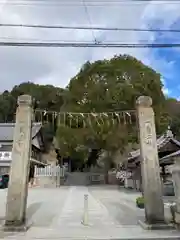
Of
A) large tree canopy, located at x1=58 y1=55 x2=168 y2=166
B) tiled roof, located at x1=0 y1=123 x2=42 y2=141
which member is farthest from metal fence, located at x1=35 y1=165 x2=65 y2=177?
tiled roof, located at x1=0 y1=123 x2=42 y2=141

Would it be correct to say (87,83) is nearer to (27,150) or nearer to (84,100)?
(84,100)

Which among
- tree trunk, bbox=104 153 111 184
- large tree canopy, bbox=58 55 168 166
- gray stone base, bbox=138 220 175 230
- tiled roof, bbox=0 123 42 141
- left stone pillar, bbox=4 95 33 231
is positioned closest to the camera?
gray stone base, bbox=138 220 175 230

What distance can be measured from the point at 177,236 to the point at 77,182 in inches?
1211

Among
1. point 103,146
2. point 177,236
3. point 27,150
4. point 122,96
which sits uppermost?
point 122,96

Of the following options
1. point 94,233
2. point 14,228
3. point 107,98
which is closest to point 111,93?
point 107,98

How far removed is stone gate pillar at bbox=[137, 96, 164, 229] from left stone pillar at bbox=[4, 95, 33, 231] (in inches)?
152

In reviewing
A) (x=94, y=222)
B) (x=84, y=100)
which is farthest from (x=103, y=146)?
(x=94, y=222)

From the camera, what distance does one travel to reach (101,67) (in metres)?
29.9

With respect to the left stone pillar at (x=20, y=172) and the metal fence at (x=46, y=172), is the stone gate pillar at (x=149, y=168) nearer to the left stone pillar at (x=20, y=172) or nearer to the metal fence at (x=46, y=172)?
the left stone pillar at (x=20, y=172)

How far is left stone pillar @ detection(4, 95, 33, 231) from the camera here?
26.3 ft

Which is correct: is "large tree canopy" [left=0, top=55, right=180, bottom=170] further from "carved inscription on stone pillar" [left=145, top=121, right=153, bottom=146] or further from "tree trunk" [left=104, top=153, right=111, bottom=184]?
"carved inscription on stone pillar" [left=145, top=121, right=153, bottom=146]

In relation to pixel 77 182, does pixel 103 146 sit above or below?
above

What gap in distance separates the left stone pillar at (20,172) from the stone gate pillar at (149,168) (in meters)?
3.87

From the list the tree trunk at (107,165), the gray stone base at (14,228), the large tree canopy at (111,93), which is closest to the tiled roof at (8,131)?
the large tree canopy at (111,93)
